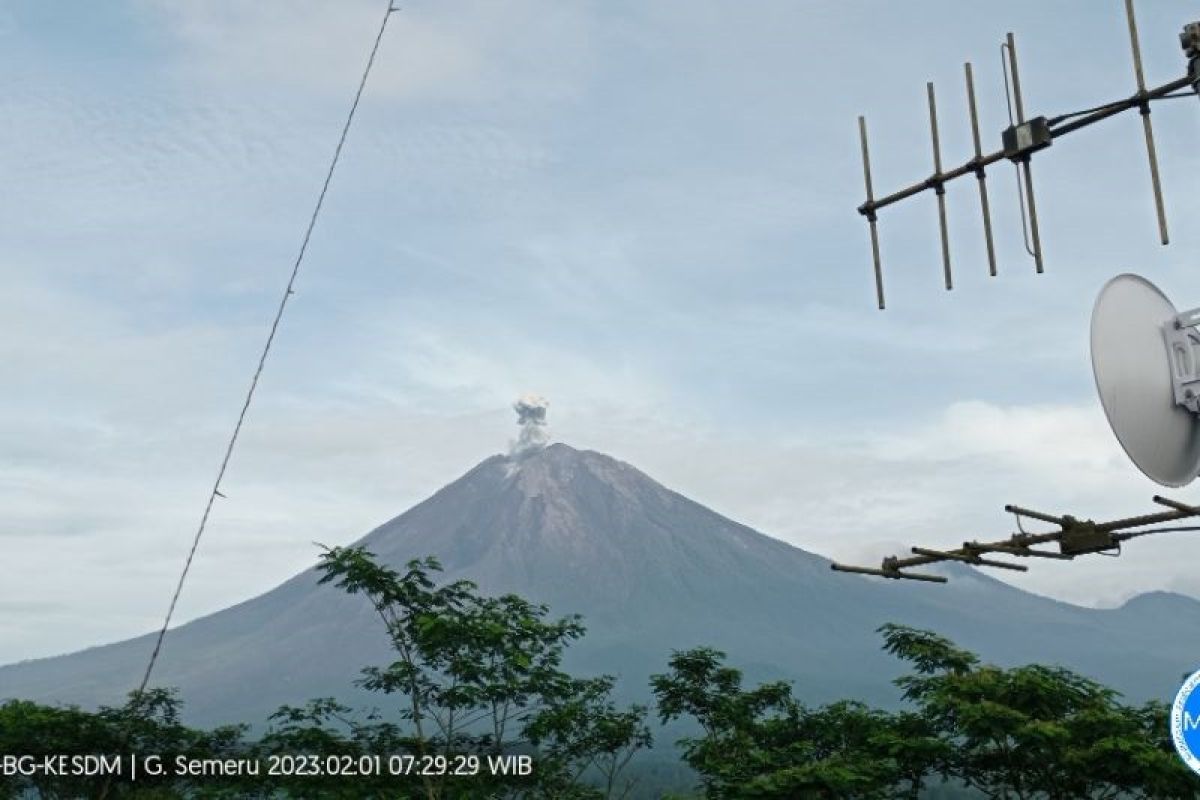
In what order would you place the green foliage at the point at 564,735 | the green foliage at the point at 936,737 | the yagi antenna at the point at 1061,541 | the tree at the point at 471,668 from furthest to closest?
the tree at the point at 471,668, the green foliage at the point at 564,735, the green foliage at the point at 936,737, the yagi antenna at the point at 1061,541

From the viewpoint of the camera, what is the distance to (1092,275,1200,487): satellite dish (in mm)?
6145

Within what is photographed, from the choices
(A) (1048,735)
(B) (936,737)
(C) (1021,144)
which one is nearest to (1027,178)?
(C) (1021,144)

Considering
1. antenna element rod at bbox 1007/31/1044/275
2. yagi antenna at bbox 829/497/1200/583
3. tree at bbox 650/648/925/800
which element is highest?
antenna element rod at bbox 1007/31/1044/275

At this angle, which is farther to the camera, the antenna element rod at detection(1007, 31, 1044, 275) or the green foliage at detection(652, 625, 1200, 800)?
the green foliage at detection(652, 625, 1200, 800)

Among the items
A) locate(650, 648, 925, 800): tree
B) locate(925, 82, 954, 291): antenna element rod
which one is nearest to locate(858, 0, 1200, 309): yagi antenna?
locate(925, 82, 954, 291): antenna element rod

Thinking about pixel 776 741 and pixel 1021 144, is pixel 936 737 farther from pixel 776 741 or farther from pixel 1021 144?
pixel 1021 144

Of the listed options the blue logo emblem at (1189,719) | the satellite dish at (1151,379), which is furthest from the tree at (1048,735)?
the satellite dish at (1151,379)

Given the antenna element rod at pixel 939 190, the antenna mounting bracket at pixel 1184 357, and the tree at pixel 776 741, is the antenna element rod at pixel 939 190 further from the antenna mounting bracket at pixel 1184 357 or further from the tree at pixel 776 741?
the tree at pixel 776 741

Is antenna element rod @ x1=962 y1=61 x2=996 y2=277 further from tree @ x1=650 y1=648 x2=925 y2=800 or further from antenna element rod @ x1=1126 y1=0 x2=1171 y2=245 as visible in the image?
tree @ x1=650 y1=648 x2=925 y2=800

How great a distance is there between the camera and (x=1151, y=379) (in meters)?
6.24

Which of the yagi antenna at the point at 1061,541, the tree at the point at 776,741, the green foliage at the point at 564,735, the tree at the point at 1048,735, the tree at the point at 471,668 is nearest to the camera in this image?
the yagi antenna at the point at 1061,541

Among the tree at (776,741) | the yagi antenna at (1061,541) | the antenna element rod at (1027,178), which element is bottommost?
the tree at (776,741)

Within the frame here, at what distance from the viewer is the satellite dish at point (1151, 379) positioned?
6.14m

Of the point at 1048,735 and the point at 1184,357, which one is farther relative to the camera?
the point at 1048,735
